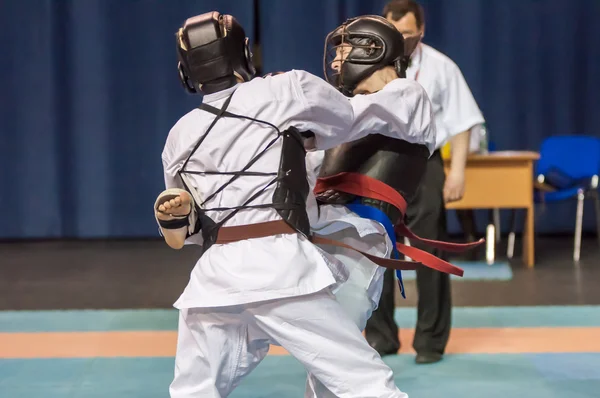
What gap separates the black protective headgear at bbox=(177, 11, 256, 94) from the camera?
217 cm

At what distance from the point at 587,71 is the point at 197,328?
7300 mm

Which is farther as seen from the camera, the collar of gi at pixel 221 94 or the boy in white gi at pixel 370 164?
the boy in white gi at pixel 370 164

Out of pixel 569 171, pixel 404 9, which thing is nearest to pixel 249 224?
pixel 404 9

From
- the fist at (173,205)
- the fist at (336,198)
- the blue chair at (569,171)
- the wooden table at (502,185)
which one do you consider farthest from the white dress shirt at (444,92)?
the blue chair at (569,171)

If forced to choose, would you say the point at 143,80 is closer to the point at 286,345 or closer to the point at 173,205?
the point at 173,205

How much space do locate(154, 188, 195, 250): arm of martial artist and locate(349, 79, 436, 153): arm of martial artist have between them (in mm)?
515

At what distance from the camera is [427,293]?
12.8 feet

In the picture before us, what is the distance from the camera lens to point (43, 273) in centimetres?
670

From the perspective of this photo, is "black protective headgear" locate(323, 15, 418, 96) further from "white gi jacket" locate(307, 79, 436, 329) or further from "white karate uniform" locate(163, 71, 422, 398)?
"white karate uniform" locate(163, 71, 422, 398)

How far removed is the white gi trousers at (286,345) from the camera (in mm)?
2146

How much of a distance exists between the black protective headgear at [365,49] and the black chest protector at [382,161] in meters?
0.23

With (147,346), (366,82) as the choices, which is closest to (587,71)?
(147,346)

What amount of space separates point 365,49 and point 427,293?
5.66 ft

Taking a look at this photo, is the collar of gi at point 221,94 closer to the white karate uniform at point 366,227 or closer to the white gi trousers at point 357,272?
the white karate uniform at point 366,227
